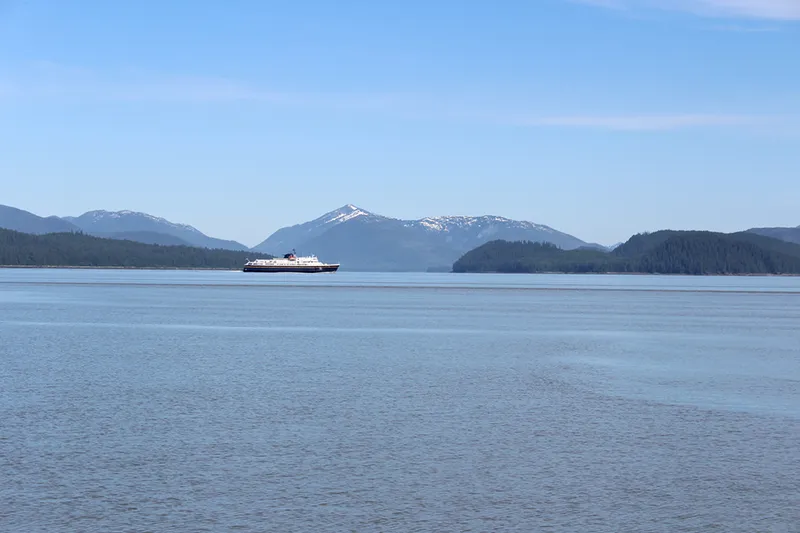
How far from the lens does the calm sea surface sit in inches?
853

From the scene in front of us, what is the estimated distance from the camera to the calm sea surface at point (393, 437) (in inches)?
853

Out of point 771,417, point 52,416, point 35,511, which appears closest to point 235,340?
point 52,416

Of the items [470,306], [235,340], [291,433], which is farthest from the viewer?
[470,306]

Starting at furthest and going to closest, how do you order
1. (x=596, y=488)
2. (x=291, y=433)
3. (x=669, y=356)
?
→ 1. (x=669, y=356)
2. (x=291, y=433)
3. (x=596, y=488)

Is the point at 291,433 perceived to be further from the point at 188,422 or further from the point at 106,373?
the point at 106,373

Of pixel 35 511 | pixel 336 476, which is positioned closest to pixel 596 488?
pixel 336 476

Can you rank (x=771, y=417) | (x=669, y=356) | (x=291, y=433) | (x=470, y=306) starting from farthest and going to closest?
(x=470, y=306) < (x=669, y=356) < (x=771, y=417) < (x=291, y=433)

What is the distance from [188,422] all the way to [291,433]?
4.38m

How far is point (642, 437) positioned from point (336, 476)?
11.7 m

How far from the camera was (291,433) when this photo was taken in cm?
3080

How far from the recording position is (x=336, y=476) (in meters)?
24.9

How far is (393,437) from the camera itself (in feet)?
99.7

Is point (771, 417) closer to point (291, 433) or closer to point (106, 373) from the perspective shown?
point (291, 433)

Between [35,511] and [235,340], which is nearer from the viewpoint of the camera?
[35,511]
